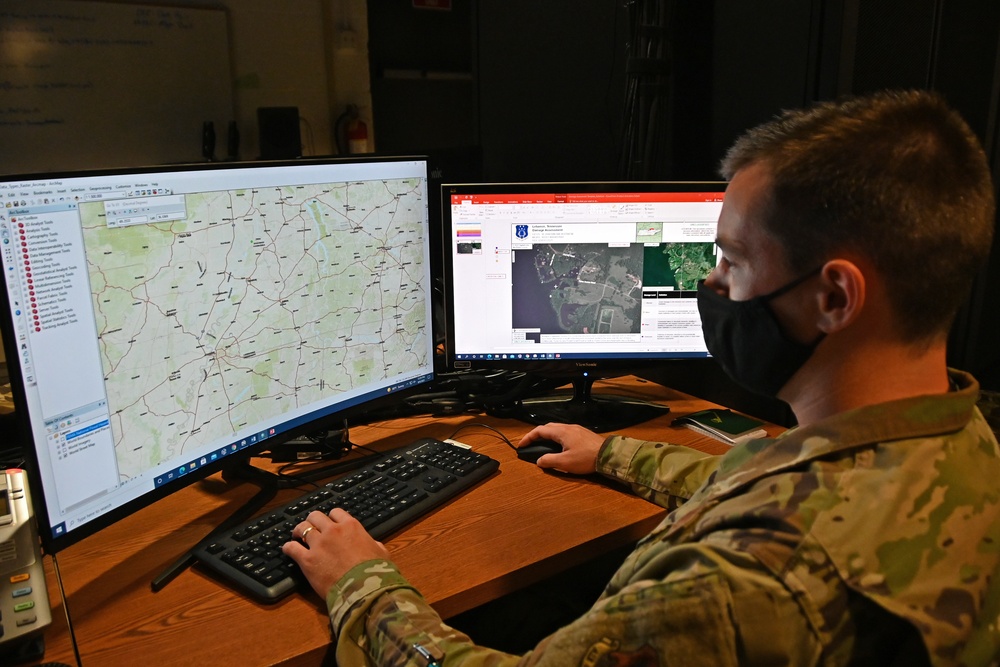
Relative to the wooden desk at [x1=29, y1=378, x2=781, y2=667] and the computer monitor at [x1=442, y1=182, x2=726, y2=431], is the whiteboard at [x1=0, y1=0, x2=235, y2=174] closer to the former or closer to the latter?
the computer monitor at [x1=442, y1=182, x2=726, y2=431]

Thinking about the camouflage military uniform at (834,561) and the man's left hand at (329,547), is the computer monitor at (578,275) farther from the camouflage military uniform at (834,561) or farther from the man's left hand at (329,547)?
the camouflage military uniform at (834,561)

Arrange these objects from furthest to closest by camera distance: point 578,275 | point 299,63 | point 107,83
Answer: point 299,63, point 107,83, point 578,275

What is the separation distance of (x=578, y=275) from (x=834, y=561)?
3.01 feet

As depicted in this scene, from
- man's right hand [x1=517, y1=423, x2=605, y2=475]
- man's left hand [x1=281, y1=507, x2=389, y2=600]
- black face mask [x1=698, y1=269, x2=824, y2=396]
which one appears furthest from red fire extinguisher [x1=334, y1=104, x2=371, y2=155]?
black face mask [x1=698, y1=269, x2=824, y2=396]

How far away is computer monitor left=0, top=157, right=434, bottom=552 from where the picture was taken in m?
0.95

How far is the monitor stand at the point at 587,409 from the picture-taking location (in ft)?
5.27

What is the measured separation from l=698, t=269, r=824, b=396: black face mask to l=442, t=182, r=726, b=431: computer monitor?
514 mm

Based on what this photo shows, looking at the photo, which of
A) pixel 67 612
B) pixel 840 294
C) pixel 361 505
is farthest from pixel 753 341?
pixel 67 612

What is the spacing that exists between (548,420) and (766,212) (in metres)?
0.82

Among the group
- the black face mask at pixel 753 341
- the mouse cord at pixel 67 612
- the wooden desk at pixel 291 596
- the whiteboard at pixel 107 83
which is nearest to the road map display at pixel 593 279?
the wooden desk at pixel 291 596

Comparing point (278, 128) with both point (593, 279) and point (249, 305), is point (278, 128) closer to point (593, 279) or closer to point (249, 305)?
point (593, 279)

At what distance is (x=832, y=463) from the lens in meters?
0.79

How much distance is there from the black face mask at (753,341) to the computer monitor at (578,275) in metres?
0.51

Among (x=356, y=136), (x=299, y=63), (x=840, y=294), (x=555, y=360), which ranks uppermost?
(x=299, y=63)
